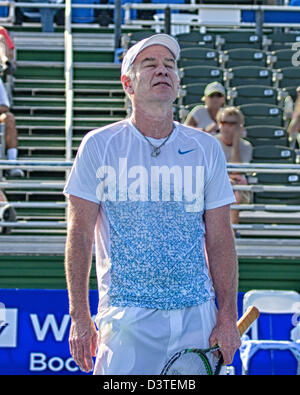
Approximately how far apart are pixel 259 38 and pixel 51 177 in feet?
14.8

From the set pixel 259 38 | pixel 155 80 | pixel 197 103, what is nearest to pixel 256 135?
pixel 197 103

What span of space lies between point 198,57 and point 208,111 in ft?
8.94

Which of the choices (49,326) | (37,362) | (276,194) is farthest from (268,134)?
→ (37,362)

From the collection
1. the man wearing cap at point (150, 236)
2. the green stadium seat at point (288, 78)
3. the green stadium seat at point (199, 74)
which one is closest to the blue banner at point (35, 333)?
the man wearing cap at point (150, 236)

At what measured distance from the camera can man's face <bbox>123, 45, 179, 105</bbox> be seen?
357cm

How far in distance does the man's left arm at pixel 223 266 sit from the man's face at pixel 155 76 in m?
0.51

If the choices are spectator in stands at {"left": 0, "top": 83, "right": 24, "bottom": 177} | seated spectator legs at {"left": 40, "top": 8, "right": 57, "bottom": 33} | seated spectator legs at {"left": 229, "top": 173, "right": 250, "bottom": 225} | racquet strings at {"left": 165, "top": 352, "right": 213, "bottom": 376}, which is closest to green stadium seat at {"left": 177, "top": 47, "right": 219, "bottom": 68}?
seated spectator legs at {"left": 40, "top": 8, "right": 57, "bottom": 33}

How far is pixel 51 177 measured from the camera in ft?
33.7

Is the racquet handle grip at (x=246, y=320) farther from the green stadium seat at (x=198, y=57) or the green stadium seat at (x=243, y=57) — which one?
the green stadium seat at (x=243, y=57)

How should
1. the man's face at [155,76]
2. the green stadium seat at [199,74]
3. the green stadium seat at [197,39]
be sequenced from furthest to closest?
the green stadium seat at [197,39]
the green stadium seat at [199,74]
the man's face at [155,76]

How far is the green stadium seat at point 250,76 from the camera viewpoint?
1184 centimetres

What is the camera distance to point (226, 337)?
348 centimetres

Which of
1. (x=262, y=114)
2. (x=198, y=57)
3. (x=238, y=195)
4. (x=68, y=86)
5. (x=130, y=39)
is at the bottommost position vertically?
(x=238, y=195)

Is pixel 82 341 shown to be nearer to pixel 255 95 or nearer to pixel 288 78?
pixel 255 95
